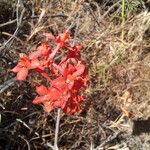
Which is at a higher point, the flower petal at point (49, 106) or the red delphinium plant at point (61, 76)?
the red delphinium plant at point (61, 76)

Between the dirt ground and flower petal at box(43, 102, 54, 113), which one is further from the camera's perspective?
the dirt ground

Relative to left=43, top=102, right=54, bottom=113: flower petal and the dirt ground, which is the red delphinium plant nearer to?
left=43, top=102, right=54, bottom=113: flower petal

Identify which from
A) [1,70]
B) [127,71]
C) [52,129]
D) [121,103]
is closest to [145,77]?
[127,71]

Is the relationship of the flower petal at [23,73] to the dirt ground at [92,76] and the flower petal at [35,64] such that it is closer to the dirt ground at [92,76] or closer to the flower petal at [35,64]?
the flower petal at [35,64]

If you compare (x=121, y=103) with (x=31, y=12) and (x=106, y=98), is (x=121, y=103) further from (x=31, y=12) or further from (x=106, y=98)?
(x=31, y=12)

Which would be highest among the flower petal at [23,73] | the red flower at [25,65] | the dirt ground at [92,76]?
the red flower at [25,65]

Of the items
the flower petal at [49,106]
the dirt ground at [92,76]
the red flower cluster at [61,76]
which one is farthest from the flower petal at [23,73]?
the dirt ground at [92,76]

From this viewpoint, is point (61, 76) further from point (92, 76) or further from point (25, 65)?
point (92, 76)

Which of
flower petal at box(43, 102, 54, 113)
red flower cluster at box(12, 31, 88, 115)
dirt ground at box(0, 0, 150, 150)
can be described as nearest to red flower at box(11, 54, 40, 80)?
red flower cluster at box(12, 31, 88, 115)

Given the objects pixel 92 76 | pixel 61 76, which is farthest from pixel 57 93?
pixel 92 76
